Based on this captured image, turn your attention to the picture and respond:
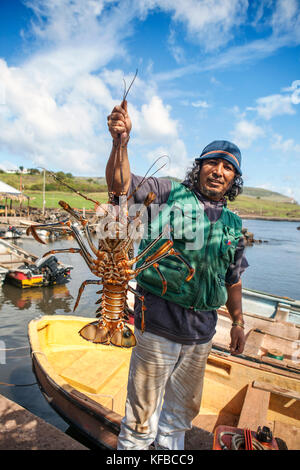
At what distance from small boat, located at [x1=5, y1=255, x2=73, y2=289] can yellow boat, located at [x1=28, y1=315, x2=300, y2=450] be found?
9.65 m

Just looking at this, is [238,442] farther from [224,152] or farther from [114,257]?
[224,152]

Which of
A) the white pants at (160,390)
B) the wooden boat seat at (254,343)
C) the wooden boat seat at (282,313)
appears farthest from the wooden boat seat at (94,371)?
the wooden boat seat at (282,313)

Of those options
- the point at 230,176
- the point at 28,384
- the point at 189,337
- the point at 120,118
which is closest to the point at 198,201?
the point at 230,176

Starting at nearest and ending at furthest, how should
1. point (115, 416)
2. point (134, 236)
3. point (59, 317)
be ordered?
point (134, 236)
point (115, 416)
point (59, 317)

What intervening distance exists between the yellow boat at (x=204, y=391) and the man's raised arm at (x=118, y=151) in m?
3.01

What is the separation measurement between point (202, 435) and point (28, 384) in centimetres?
659

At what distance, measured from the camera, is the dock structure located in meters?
2.40

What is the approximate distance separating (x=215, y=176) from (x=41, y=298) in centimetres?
1470

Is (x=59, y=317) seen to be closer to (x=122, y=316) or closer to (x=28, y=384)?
(x=28, y=384)

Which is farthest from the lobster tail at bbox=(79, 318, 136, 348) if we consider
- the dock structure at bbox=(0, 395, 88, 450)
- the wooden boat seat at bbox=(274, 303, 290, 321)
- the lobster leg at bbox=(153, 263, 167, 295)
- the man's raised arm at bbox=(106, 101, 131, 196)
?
the wooden boat seat at bbox=(274, 303, 290, 321)

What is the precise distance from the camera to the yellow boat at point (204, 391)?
4001 mm

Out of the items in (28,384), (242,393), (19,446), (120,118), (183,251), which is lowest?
(28,384)

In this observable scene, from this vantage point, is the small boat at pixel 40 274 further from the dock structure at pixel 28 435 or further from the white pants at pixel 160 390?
the white pants at pixel 160 390

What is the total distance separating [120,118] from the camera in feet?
6.31
